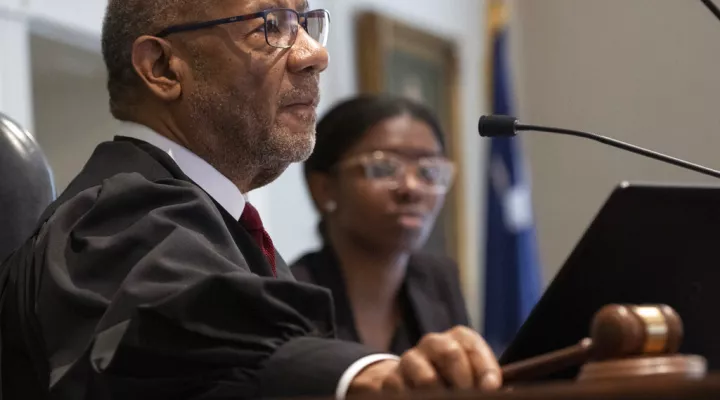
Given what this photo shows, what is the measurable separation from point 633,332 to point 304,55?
3.35ft

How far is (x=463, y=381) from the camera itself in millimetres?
1016

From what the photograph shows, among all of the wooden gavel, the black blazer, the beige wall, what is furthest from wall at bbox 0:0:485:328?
the wooden gavel

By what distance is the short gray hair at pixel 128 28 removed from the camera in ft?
6.02

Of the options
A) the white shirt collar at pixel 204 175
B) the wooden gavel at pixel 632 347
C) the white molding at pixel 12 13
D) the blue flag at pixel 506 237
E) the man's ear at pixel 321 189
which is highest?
the white molding at pixel 12 13

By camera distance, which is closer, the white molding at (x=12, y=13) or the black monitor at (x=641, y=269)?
the black monitor at (x=641, y=269)

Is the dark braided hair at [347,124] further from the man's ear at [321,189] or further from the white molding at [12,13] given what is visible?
the white molding at [12,13]

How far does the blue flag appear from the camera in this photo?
19.3 ft

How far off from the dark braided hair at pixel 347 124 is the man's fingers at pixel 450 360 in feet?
7.90

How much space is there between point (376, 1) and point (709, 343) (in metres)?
4.28

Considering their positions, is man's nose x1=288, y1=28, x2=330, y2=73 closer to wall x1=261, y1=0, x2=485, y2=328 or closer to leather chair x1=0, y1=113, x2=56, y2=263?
leather chair x1=0, y1=113, x2=56, y2=263

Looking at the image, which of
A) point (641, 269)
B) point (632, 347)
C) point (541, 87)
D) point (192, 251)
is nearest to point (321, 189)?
point (192, 251)

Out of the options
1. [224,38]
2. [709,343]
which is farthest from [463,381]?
[224,38]

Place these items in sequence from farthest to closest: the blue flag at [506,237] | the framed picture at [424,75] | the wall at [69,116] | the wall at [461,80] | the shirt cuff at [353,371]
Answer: the blue flag at [506,237], the framed picture at [424,75], the wall at [461,80], the wall at [69,116], the shirt cuff at [353,371]

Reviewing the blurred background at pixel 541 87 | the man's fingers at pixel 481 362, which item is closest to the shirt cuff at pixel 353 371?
the man's fingers at pixel 481 362
